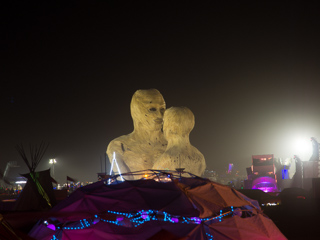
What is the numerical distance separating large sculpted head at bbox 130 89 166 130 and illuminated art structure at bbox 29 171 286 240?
40.1 feet

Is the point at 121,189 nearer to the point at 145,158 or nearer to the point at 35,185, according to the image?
the point at 35,185

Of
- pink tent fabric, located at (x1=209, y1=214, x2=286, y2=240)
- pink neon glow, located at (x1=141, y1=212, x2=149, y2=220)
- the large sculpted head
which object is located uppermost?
the large sculpted head

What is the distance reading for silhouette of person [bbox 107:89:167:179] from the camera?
73.4ft

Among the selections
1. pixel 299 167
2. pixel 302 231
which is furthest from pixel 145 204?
pixel 299 167

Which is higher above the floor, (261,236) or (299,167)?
(299,167)

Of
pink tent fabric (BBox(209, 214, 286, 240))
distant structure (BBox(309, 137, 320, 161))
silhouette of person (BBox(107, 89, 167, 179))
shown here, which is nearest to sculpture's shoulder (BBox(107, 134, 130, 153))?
silhouette of person (BBox(107, 89, 167, 179))

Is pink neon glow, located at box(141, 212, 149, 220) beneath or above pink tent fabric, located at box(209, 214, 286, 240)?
above

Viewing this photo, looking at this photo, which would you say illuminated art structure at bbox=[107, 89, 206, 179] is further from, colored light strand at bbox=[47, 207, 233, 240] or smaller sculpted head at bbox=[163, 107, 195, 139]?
colored light strand at bbox=[47, 207, 233, 240]

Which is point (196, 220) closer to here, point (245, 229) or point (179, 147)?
point (245, 229)

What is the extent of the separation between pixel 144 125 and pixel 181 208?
47.3 ft

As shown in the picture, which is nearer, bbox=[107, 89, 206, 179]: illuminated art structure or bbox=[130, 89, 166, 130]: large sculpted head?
bbox=[107, 89, 206, 179]: illuminated art structure

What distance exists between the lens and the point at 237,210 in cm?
969

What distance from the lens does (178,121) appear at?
2094 cm

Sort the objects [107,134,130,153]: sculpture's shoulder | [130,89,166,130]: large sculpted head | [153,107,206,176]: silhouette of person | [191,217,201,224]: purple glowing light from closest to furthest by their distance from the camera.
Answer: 1. [191,217,201,224]: purple glowing light
2. [153,107,206,176]: silhouette of person
3. [130,89,166,130]: large sculpted head
4. [107,134,130,153]: sculpture's shoulder
